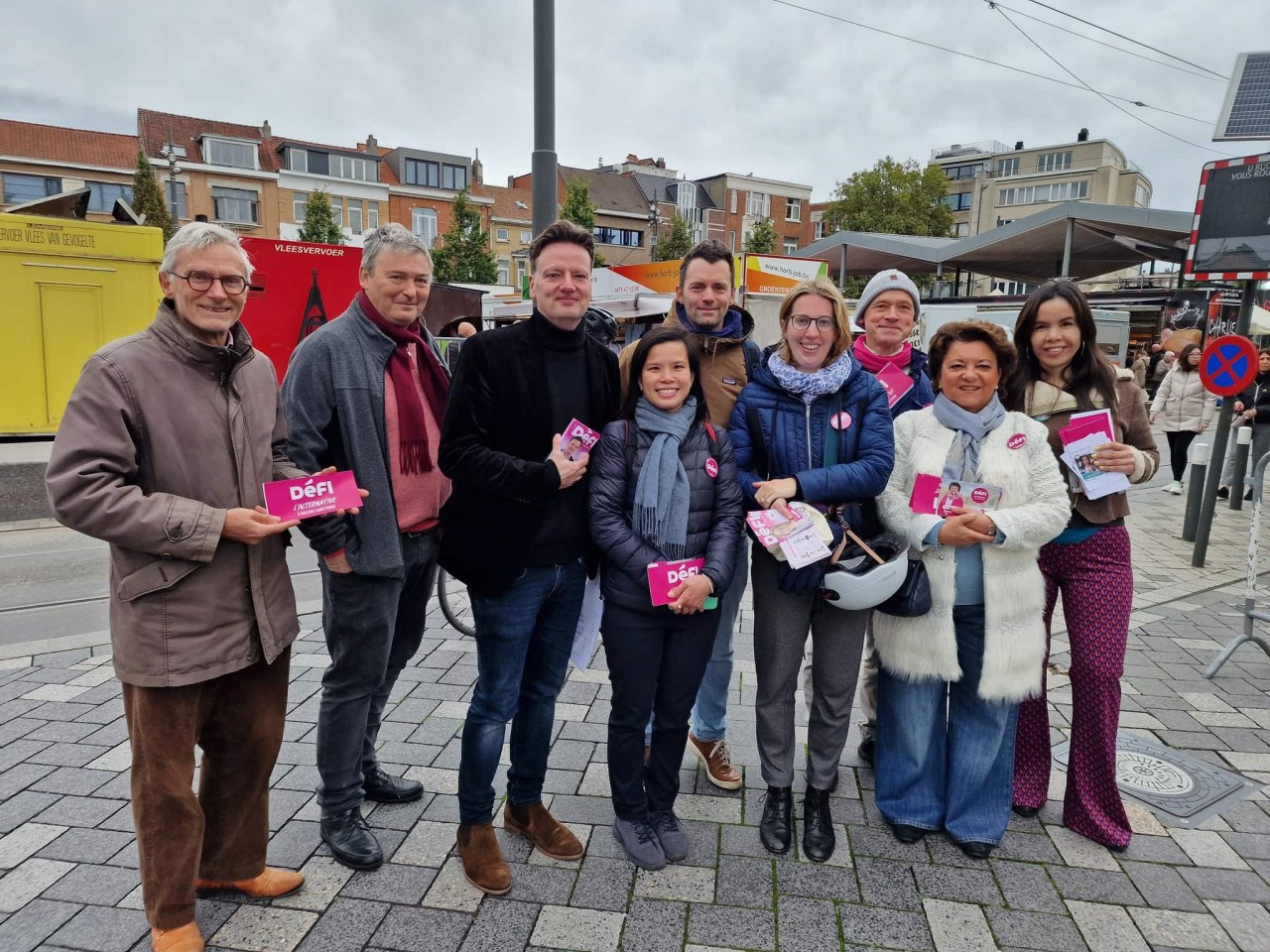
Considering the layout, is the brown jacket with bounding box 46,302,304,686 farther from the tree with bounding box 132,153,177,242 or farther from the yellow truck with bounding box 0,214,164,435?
the tree with bounding box 132,153,177,242

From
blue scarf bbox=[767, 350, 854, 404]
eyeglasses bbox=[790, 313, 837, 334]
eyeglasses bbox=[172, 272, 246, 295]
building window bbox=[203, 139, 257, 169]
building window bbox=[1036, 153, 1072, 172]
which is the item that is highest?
building window bbox=[1036, 153, 1072, 172]

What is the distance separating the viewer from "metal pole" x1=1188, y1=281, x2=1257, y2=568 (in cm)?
690

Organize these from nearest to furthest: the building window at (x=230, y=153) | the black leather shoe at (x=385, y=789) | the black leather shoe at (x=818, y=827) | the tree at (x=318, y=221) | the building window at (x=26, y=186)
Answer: the black leather shoe at (x=818, y=827) < the black leather shoe at (x=385, y=789) < the tree at (x=318, y=221) < the building window at (x=26, y=186) < the building window at (x=230, y=153)

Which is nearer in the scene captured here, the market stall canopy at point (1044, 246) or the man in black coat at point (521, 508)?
the man in black coat at point (521, 508)

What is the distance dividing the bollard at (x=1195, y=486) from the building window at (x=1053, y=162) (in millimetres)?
69194

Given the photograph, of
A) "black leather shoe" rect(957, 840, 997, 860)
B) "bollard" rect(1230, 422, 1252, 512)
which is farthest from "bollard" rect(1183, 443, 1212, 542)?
"black leather shoe" rect(957, 840, 997, 860)

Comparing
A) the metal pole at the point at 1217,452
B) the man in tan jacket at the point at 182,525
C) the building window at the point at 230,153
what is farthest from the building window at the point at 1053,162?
the man in tan jacket at the point at 182,525

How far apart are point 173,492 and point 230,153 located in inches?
1929

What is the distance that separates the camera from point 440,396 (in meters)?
2.91

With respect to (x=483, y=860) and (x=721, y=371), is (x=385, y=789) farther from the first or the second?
(x=721, y=371)

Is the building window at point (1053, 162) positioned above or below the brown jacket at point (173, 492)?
above

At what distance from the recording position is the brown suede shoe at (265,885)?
254 cm

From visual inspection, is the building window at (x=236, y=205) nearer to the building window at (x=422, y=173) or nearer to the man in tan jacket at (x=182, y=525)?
the building window at (x=422, y=173)

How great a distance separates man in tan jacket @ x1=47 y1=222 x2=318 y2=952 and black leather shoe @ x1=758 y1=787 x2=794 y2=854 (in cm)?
187
